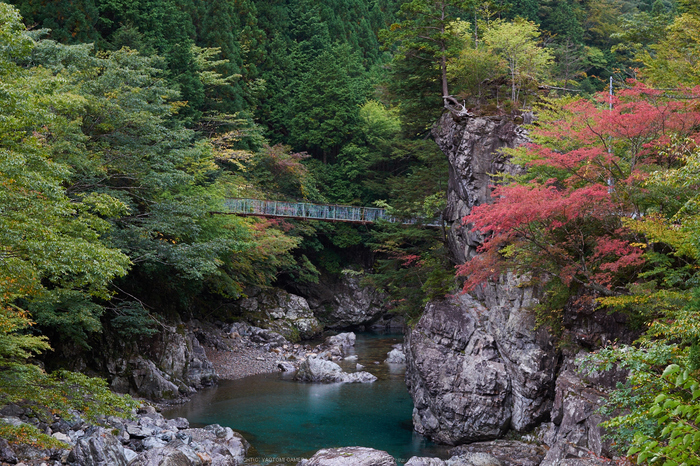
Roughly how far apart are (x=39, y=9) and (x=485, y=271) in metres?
19.6

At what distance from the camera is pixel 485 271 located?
11.1 meters

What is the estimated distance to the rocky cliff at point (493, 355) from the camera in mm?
9281

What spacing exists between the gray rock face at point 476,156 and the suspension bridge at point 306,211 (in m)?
3.16

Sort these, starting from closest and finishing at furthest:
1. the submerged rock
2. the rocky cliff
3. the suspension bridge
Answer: the rocky cliff
the suspension bridge
the submerged rock

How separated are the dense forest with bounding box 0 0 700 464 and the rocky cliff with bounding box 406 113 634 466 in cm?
67

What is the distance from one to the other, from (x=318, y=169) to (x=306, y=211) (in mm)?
6226

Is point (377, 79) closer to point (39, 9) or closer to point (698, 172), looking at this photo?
point (39, 9)

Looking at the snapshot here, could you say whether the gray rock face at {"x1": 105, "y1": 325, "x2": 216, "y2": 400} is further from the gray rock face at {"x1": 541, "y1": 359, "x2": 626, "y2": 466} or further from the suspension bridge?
the gray rock face at {"x1": 541, "y1": 359, "x2": 626, "y2": 466}

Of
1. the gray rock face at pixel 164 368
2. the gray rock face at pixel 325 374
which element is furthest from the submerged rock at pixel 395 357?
the gray rock face at pixel 164 368

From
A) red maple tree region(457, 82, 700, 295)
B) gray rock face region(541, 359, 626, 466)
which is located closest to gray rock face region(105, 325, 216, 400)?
red maple tree region(457, 82, 700, 295)

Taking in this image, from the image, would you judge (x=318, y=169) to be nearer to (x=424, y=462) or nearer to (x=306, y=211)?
(x=306, y=211)

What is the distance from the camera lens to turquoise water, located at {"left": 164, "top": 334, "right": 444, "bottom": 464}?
1188cm

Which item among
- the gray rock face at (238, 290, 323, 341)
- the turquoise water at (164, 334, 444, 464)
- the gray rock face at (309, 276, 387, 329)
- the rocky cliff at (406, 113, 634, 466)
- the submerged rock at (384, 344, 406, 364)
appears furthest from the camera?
the gray rock face at (309, 276, 387, 329)

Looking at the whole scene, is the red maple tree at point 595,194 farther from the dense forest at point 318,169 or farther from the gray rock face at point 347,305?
the gray rock face at point 347,305
